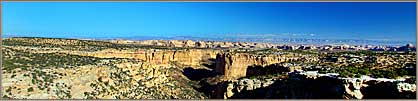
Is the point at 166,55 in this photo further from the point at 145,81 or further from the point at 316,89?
the point at 316,89

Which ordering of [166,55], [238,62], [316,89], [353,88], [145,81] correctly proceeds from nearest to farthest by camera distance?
[353,88] < [316,89] < [145,81] < [238,62] < [166,55]

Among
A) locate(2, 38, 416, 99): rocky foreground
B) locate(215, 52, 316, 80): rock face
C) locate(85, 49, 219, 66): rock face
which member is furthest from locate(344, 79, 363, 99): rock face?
locate(215, 52, 316, 80): rock face

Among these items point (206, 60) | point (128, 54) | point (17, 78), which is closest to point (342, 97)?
point (17, 78)

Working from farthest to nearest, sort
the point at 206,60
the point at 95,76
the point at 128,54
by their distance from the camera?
the point at 206,60
the point at 128,54
the point at 95,76

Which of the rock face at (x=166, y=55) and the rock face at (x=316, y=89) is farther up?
the rock face at (x=166, y=55)

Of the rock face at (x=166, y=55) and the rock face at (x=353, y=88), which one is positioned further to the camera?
the rock face at (x=166, y=55)

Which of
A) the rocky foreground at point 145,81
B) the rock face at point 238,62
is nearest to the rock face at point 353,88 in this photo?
the rocky foreground at point 145,81

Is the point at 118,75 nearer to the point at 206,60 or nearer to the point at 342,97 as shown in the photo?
the point at 342,97

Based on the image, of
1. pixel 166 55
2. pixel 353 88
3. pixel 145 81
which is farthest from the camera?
pixel 166 55

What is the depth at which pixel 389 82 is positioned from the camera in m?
19.8

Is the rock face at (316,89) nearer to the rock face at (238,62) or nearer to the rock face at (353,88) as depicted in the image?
the rock face at (353,88)

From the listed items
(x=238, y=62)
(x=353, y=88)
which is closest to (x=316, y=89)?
(x=353, y=88)

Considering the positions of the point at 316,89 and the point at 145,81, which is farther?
the point at 145,81

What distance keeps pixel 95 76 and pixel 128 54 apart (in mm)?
19500
